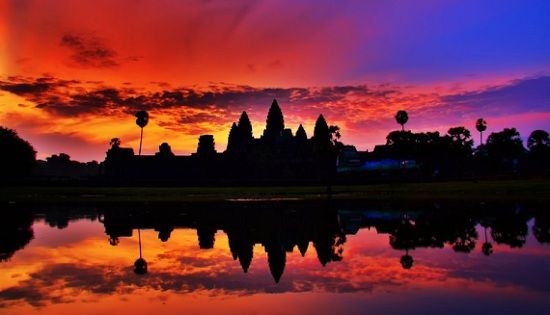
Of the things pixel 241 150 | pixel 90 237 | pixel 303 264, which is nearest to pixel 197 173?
pixel 241 150

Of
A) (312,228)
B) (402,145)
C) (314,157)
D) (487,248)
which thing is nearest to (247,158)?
(314,157)

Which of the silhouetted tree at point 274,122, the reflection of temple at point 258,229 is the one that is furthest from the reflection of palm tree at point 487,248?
the silhouetted tree at point 274,122

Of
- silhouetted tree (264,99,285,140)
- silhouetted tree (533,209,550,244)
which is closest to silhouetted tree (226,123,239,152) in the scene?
silhouetted tree (264,99,285,140)

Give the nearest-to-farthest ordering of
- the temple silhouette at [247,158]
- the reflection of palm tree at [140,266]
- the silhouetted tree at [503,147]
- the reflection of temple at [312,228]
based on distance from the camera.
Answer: the reflection of palm tree at [140,266], the reflection of temple at [312,228], the temple silhouette at [247,158], the silhouetted tree at [503,147]

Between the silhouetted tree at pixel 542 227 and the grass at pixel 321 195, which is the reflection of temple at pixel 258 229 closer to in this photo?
the silhouetted tree at pixel 542 227

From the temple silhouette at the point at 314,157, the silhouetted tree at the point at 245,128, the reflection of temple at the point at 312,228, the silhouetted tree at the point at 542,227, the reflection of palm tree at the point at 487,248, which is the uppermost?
the silhouetted tree at the point at 245,128

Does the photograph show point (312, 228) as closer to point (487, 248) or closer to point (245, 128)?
point (487, 248)

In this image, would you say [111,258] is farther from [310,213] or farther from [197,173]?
[197,173]

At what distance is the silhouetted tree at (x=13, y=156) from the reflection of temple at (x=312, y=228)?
6213 centimetres

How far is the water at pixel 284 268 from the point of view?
846cm

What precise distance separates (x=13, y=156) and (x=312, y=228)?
256 ft

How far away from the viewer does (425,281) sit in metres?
9.94

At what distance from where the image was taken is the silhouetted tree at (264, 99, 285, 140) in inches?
5177

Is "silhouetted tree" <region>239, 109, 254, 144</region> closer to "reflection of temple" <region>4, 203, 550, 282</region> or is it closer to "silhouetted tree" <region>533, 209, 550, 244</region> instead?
"reflection of temple" <region>4, 203, 550, 282</region>
